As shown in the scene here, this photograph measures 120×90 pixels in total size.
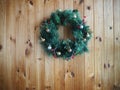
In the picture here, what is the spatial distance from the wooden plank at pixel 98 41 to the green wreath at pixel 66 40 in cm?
18

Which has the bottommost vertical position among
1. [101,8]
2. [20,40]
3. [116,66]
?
[116,66]

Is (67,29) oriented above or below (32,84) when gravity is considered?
A: above

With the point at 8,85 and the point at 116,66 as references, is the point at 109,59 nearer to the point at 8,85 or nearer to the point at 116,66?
the point at 116,66

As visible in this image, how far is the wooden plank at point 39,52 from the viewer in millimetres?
2904

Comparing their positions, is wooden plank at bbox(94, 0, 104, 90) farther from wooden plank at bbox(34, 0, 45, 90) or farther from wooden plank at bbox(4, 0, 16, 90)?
wooden plank at bbox(4, 0, 16, 90)

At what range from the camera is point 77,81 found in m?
2.94

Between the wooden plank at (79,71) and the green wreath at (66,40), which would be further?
the wooden plank at (79,71)

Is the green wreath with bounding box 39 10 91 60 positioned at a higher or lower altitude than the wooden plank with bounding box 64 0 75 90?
higher

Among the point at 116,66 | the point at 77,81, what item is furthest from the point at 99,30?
the point at 77,81

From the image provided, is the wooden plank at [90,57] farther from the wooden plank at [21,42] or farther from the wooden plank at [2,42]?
the wooden plank at [2,42]

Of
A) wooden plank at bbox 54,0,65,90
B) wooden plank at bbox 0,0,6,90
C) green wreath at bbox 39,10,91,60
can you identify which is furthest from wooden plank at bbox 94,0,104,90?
wooden plank at bbox 0,0,6,90

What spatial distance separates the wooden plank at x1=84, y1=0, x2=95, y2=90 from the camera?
295cm

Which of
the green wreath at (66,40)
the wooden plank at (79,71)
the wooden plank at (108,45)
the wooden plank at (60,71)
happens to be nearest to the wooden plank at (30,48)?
the green wreath at (66,40)

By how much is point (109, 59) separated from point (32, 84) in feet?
3.51
